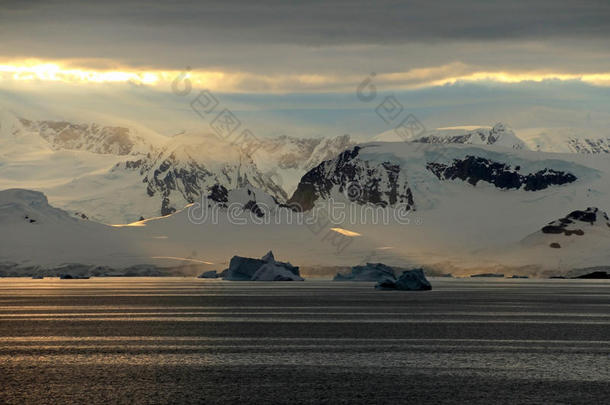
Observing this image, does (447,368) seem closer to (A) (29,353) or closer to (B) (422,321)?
(A) (29,353)

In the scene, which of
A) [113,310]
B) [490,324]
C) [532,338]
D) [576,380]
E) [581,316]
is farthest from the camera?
[113,310]

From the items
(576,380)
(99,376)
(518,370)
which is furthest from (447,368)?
(99,376)

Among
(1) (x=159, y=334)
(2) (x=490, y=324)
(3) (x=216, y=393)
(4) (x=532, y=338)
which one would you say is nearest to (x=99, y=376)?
(3) (x=216, y=393)

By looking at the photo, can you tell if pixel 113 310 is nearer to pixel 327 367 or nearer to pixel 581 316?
pixel 581 316

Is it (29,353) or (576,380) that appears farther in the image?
(29,353)

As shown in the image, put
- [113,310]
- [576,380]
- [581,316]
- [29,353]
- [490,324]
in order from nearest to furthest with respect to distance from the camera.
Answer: [576,380] → [29,353] → [490,324] → [581,316] → [113,310]

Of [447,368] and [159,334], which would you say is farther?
[159,334]

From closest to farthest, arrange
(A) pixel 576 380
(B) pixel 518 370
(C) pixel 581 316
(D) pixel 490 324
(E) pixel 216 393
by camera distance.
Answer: (E) pixel 216 393, (A) pixel 576 380, (B) pixel 518 370, (D) pixel 490 324, (C) pixel 581 316

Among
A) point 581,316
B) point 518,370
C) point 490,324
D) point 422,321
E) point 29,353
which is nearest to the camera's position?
point 518,370

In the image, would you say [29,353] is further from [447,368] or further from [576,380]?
[576,380]
